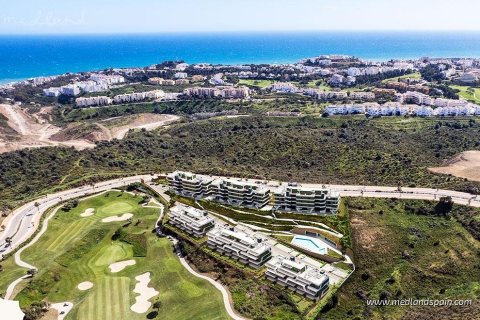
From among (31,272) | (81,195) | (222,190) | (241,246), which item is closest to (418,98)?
(222,190)

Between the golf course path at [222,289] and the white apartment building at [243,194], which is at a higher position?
the white apartment building at [243,194]

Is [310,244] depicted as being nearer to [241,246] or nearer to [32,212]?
[241,246]

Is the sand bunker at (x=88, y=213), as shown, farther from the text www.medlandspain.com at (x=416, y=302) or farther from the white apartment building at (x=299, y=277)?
the text www.medlandspain.com at (x=416, y=302)

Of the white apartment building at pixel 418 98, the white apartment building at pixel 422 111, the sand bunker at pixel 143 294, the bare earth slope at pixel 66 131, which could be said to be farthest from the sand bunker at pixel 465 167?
the bare earth slope at pixel 66 131

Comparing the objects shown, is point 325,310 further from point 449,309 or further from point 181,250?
point 181,250

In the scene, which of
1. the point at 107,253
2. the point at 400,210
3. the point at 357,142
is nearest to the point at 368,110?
the point at 357,142

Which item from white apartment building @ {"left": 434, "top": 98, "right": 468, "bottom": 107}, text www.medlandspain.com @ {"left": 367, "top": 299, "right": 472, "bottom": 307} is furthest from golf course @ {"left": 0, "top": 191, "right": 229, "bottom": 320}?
white apartment building @ {"left": 434, "top": 98, "right": 468, "bottom": 107}
